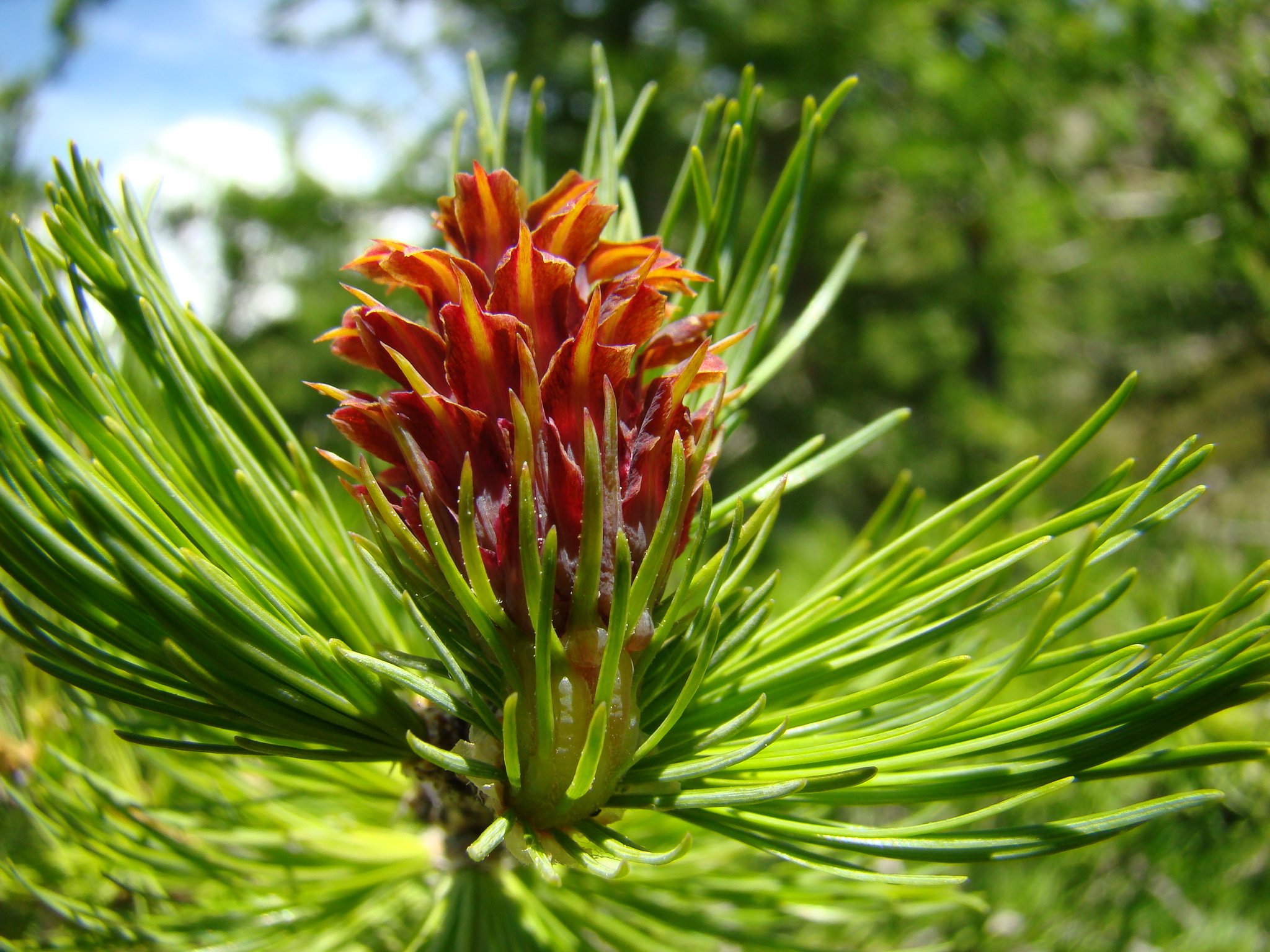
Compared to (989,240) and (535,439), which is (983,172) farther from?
(535,439)

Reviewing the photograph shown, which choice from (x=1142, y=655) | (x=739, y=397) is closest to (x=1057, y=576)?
(x=1142, y=655)

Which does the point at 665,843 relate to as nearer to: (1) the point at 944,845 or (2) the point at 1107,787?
(1) the point at 944,845

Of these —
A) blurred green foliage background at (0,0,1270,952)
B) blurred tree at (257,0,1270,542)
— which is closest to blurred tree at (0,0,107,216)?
blurred green foliage background at (0,0,1270,952)

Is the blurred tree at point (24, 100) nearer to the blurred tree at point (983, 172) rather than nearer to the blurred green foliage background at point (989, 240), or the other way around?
the blurred green foliage background at point (989, 240)

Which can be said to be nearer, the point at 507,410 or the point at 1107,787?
the point at 507,410

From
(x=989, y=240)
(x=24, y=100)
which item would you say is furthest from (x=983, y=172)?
(x=24, y=100)

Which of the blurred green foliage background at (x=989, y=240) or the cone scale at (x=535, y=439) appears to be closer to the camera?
the cone scale at (x=535, y=439)

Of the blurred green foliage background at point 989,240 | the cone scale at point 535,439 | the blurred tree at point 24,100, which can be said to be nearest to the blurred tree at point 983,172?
the blurred green foliage background at point 989,240
